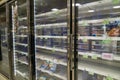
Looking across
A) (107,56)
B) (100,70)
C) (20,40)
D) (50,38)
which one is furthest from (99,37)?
(20,40)

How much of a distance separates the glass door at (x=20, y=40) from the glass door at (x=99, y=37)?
1513mm

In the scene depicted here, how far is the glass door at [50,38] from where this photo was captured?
7.39 feet

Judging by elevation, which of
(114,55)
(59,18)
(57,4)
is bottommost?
(114,55)

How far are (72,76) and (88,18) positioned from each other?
71 centimetres

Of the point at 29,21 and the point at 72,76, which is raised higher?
the point at 29,21

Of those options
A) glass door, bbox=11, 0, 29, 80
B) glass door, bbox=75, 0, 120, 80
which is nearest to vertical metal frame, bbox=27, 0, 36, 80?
glass door, bbox=11, 0, 29, 80

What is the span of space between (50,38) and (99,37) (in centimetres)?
110

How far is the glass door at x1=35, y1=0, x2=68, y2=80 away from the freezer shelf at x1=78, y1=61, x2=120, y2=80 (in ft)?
1.43

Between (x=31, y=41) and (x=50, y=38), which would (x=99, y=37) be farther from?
(x=31, y=41)

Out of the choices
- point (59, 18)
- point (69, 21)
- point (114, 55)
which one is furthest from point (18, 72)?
point (114, 55)

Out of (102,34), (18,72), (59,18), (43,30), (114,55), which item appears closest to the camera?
(114,55)

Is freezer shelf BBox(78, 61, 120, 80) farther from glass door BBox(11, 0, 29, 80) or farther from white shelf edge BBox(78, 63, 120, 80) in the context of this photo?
glass door BBox(11, 0, 29, 80)

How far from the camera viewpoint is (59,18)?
228cm

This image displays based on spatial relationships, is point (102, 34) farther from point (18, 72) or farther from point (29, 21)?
point (18, 72)
